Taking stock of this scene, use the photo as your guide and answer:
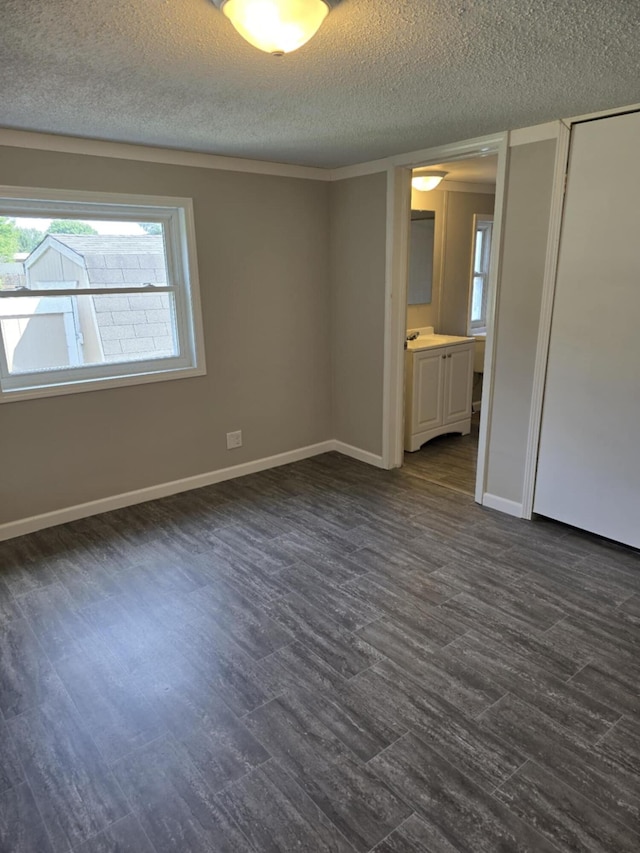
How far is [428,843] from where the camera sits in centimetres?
149

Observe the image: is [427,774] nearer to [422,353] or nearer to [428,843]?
[428,843]

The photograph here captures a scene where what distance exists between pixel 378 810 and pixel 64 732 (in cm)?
111

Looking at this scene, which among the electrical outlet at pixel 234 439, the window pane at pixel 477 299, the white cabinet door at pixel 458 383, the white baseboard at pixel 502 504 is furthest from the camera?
the window pane at pixel 477 299

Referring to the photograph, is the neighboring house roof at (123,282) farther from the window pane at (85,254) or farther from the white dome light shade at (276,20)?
the white dome light shade at (276,20)

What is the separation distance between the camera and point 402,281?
395 cm

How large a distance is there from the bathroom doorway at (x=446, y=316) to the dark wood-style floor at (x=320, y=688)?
1307mm

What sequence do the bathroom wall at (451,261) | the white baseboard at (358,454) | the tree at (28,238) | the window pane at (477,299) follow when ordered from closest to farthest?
the tree at (28,238) → the white baseboard at (358,454) → the bathroom wall at (451,261) → the window pane at (477,299)

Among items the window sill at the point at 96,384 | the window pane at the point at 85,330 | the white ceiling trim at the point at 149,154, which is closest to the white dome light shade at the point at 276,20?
the white ceiling trim at the point at 149,154

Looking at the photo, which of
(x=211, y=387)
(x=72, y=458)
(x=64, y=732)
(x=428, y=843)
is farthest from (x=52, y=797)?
(x=211, y=387)

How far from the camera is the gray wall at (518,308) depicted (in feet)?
9.78

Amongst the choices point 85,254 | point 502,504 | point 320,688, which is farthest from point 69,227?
point 502,504

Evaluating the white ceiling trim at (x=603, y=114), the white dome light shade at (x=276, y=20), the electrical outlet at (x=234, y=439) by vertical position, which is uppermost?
the white ceiling trim at (x=603, y=114)

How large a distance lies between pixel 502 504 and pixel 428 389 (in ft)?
4.64

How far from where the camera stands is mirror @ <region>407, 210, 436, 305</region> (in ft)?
16.5
